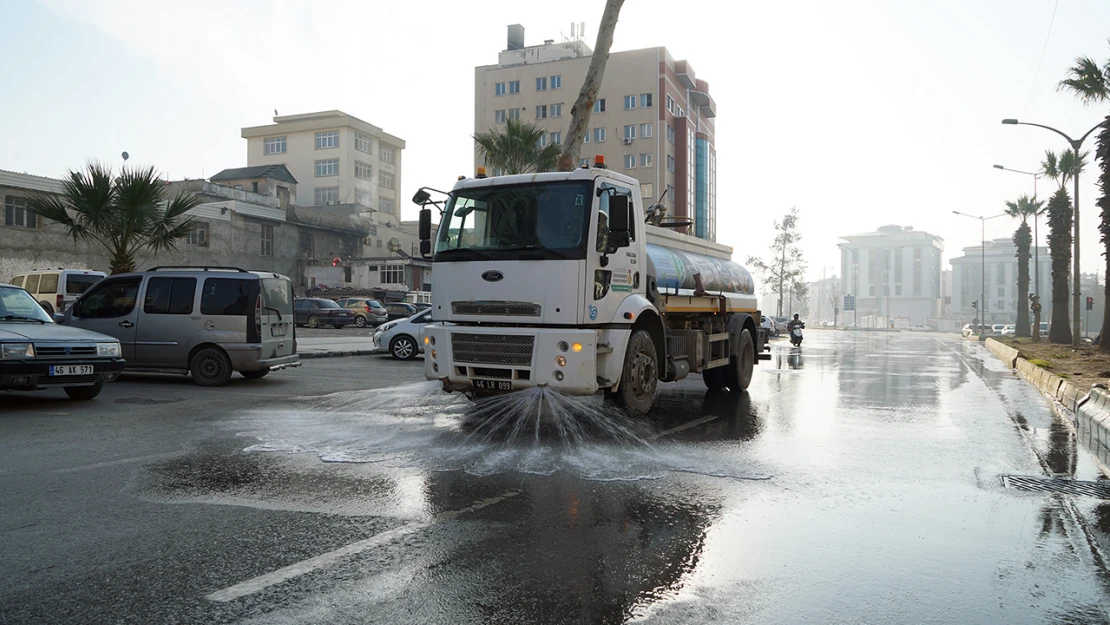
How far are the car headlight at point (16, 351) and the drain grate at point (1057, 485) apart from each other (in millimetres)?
10877

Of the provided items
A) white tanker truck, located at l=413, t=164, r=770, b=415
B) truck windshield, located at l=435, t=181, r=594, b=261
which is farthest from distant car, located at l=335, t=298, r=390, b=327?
truck windshield, located at l=435, t=181, r=594, b=261

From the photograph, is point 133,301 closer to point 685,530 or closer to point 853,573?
point 685,530

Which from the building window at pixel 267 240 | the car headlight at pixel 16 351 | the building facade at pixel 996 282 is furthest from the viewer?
the building facade at pixel 996 282

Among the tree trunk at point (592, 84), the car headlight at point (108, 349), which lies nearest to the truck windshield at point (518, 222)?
the car headlight at point (108, 349)

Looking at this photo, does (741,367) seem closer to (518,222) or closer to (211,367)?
(518,222)

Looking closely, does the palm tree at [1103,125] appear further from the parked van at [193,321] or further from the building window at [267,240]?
the building window at [267,240]

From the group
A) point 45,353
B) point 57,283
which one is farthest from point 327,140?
Answer: point 45,353

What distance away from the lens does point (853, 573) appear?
14.4 ft

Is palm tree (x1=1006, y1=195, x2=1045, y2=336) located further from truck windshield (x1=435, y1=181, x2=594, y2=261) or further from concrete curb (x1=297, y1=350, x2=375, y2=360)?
truck windshield (x1=435, y1=181, x2=594, y2=261)

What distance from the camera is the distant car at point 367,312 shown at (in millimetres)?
45281

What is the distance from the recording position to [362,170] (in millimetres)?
84312

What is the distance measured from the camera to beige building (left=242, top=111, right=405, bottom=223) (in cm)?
8212

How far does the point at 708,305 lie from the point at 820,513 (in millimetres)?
7092

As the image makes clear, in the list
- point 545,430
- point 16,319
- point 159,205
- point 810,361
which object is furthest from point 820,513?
point 810,361
